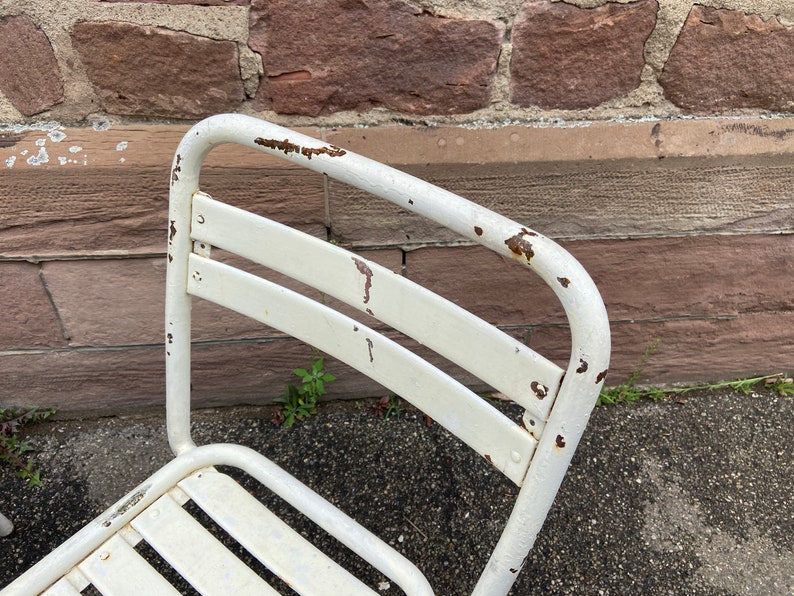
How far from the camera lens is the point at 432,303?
0.71m

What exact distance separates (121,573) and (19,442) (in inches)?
40.5

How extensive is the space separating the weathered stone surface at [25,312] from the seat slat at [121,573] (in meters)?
0.81

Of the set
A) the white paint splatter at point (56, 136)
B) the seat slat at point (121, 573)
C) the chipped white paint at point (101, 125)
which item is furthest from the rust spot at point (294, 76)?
the seat slat at point (121, 573)

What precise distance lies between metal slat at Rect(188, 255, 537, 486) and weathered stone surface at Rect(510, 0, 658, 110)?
71cm

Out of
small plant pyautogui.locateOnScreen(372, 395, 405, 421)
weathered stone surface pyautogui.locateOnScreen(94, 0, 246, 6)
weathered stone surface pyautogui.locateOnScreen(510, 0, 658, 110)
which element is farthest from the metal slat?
small plant pyautogui.locateOnScreen(372, 395, 405, 421)

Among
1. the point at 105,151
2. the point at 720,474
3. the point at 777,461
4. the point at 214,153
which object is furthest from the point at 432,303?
the point at 777,461

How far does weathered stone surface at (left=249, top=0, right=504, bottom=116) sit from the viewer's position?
1111mm

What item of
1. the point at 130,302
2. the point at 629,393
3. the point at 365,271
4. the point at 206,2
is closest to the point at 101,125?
the point at 206,2

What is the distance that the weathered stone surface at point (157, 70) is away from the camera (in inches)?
44.3

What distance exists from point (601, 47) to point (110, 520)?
130cm

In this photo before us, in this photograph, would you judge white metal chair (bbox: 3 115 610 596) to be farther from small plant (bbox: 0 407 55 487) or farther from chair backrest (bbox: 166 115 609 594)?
small plant (bbox: 0 407 55 487)

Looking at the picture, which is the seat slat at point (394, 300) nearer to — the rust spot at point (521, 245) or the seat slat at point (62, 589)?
the rust spot at point (521, 245)

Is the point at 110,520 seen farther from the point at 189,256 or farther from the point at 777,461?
the point at 777,461

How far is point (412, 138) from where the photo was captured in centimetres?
126
